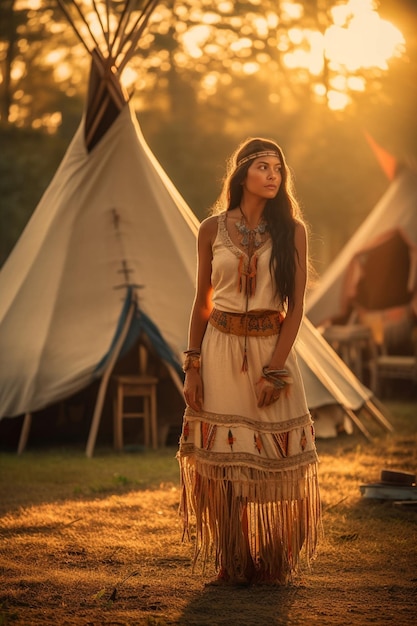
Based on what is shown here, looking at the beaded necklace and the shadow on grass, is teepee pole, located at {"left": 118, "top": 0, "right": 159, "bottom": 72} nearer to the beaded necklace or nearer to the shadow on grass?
the beaded necklace

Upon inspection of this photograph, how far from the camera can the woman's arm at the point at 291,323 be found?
13.3 feet

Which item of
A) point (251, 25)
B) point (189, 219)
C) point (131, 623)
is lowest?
point (131, 623)

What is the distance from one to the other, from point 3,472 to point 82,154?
314 centimetres

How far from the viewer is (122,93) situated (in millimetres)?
9172

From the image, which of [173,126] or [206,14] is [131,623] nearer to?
[173,126]

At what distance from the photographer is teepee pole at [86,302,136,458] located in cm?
820

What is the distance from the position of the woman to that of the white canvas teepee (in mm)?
4127

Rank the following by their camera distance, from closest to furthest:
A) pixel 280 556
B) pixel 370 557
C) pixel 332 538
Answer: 1. pixel 280 556
2. pixel 370 557
3. pixel 332 538

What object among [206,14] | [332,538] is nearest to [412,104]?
[332,538]

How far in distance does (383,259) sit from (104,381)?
7084 millimetres

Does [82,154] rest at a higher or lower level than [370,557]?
higher

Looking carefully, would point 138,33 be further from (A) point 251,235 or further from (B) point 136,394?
(A) point 251,235

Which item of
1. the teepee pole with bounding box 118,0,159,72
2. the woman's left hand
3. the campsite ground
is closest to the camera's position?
the campsite ground

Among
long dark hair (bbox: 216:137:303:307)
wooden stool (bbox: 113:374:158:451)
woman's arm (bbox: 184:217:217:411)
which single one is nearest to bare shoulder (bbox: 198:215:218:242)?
woman's arm (bbox: 184:217:217:411)
